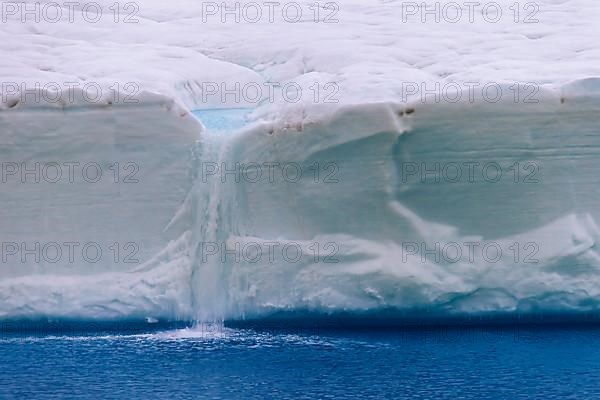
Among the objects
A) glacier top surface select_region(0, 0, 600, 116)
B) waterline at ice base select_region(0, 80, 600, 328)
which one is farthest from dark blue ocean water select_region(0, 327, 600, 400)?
glacier top surface select_region(0, 0, 600, 116)

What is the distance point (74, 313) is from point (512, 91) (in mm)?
2459

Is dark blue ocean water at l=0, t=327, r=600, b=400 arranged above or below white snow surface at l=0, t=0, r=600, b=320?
below

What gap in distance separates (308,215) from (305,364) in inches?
31.3

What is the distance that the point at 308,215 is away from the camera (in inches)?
193

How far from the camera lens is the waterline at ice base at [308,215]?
4.83 m

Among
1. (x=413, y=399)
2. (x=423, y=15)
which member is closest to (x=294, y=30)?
(x=423, y=15)

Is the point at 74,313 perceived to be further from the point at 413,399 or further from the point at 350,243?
the point at 413,399

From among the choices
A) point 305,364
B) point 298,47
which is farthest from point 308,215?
point 298,47

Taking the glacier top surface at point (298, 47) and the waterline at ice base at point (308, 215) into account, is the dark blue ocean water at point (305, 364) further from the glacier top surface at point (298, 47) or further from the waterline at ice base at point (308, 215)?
the glacier top surface at point (298, 47)

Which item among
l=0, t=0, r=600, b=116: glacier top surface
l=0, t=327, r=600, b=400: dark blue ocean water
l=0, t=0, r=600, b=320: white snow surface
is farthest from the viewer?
l=0, t=0, r=600, b=116: glacier top surface

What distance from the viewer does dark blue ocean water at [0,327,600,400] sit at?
4.14 m

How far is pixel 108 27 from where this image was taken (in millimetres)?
6617

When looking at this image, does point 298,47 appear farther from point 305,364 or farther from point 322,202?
Result: point 305,364

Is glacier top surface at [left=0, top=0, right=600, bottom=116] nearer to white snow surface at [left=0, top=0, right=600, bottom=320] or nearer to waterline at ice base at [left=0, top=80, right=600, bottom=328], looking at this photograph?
white snow surface at [left=0, top=0, right=600, bottom=320]
